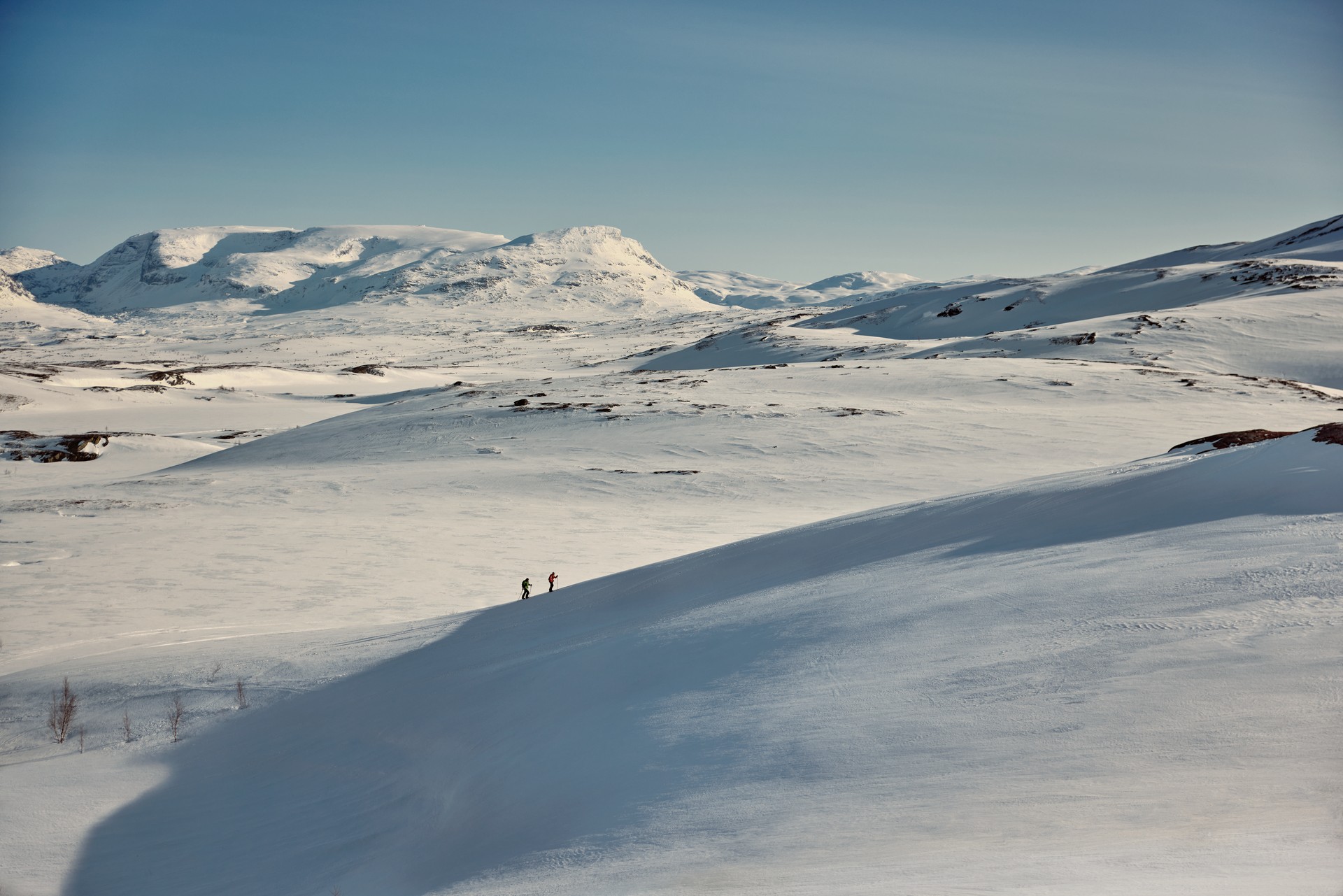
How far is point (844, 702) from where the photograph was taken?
682 cm

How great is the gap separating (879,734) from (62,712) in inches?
440

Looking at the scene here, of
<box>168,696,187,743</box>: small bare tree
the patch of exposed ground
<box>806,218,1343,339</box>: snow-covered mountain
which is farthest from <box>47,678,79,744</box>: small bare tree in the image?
<box>806,218,1343,339</box>: snow-covered mountain

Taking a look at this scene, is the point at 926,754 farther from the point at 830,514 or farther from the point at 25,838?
the point at 830,514

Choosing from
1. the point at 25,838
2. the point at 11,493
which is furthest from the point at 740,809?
the point at 11,493

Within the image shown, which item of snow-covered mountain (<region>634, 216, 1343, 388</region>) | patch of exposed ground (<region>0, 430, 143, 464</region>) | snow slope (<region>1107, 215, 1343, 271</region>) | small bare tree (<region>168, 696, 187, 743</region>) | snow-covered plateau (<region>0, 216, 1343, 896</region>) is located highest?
snow slope (<region>1107, 215, 1343, 271</region>)

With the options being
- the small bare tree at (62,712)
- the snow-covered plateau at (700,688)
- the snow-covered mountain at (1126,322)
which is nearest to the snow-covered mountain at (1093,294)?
the snow-covered mountain at (1126,322)

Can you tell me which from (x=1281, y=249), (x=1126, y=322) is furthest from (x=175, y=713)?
(x=1281, y=249)

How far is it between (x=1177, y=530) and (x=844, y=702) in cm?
460

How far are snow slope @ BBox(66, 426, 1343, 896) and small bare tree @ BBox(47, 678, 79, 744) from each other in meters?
2.31

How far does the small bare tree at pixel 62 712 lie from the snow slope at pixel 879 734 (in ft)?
7.58

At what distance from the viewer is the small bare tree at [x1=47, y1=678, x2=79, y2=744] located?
11102mm

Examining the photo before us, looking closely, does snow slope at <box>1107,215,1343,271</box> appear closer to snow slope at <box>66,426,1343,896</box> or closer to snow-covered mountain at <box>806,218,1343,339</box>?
snow-covered mountain at <box>806,218,1343,339</box>

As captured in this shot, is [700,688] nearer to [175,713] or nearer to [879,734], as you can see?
[879,734]

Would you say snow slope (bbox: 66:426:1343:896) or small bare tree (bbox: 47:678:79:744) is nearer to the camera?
snow slope (bbox: 66:426:1343:896)
